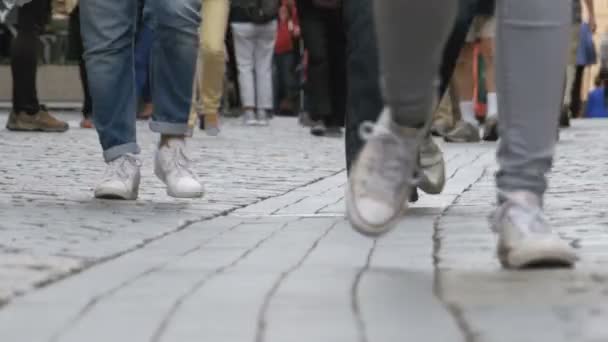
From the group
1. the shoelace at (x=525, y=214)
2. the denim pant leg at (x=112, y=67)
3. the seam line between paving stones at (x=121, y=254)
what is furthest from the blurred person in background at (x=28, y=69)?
the shoelace at (x=525, y=214)

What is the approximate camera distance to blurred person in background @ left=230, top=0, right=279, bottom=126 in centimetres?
1348

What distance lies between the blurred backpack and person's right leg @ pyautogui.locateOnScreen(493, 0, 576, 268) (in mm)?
10020

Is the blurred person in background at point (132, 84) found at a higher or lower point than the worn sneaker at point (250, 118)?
higher

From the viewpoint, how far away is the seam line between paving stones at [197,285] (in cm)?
245

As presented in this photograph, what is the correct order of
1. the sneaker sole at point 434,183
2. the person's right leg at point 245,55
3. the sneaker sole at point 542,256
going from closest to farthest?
1. the sneaker sole at point 542,256
2. the sneaker sole at point 434,183
3. the person's right leg at point 245,55

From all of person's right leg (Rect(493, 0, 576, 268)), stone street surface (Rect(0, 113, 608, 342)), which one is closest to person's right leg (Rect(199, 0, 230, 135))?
stone street surface (Rect(0, 113, 608, 342))

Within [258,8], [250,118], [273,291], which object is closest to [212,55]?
[258,8]

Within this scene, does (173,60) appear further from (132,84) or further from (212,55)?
(212,55)

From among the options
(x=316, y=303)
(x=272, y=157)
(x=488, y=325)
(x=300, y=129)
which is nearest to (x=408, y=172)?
(x=316, y=303)

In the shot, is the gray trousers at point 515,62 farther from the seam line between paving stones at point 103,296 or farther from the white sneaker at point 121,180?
the white sneaker at point 121,180

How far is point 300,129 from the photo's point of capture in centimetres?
1386

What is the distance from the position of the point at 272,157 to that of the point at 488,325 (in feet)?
21.1

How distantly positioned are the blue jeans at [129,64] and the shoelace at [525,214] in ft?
7.04

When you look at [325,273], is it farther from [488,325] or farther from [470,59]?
[470,59]
